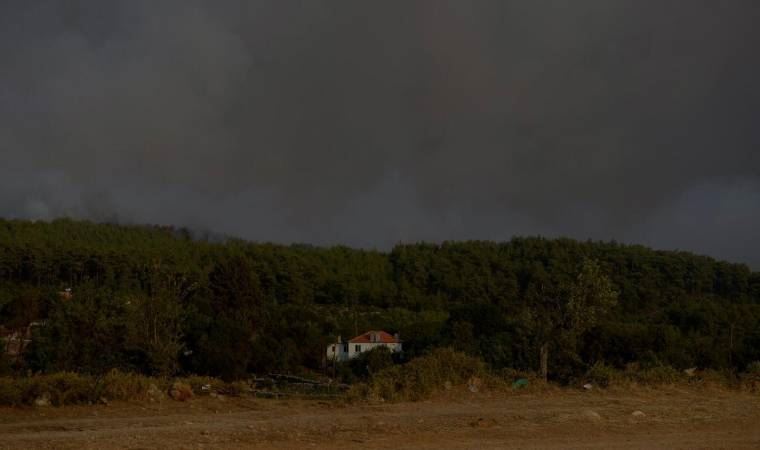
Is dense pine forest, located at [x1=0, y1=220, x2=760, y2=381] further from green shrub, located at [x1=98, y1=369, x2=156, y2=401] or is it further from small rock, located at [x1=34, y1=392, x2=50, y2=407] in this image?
small rock, located at [x1=34, y1=392, x2=50, y2=407]

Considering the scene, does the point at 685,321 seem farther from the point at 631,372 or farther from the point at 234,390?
the point at 234,390

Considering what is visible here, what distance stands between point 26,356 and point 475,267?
118661 millimetres

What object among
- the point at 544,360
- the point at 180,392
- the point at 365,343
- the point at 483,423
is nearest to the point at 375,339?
the point at 365,343

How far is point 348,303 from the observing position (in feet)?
431

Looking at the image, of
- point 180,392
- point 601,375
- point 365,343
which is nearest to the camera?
point 180,392

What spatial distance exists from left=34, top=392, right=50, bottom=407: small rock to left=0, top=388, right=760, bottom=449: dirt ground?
355mm

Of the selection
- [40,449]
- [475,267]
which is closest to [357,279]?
[475,267]

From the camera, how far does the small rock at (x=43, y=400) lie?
15.7 metres

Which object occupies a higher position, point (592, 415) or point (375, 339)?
point (375, 339)

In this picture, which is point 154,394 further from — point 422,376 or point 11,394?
point 422,376

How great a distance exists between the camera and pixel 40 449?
36.2 ft

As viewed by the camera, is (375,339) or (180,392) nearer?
(180,392)

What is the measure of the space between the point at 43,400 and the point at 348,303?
115999 mm

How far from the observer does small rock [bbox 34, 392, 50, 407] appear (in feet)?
51.6
